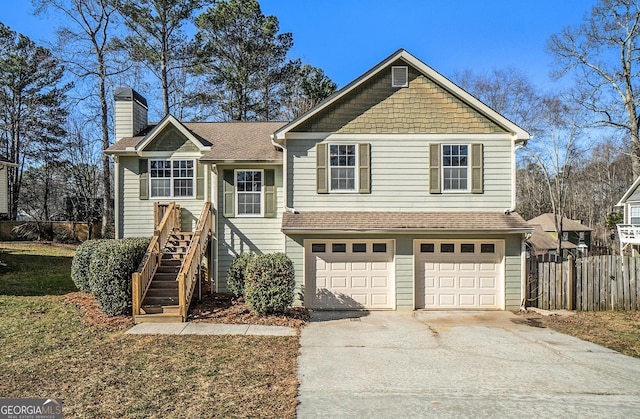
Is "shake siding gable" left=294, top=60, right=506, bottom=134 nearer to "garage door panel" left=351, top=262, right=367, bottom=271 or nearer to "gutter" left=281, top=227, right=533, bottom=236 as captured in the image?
"gutter" left=281, top=227, right=533, bottom=236

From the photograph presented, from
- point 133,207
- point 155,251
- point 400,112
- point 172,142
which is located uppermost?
point 400,112

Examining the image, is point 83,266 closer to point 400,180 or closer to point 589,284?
point 400,180

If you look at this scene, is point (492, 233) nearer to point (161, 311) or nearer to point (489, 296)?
point (489, 296)

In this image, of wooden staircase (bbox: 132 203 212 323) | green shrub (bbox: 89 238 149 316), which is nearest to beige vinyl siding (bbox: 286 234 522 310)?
wooden staircase (bbox: 132 203 212 323)

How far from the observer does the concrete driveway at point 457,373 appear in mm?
5230

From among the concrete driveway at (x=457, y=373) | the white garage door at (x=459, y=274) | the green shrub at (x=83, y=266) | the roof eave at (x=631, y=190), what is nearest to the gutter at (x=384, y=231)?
the white garage door at (x=459, y=274)

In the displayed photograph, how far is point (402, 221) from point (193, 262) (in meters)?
5.96

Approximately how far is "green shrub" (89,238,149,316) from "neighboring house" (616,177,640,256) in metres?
23.8

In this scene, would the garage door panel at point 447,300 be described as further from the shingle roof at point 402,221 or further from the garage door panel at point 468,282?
the shingle roof at point 402,221

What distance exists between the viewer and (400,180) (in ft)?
38.4

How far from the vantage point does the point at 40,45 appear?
26.5 m

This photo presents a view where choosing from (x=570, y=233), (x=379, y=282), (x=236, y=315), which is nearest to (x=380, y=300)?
(x=379, y=282)

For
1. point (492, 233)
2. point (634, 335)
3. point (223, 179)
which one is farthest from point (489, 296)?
point (223, 179)

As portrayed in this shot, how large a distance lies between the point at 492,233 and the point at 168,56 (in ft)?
69.9
